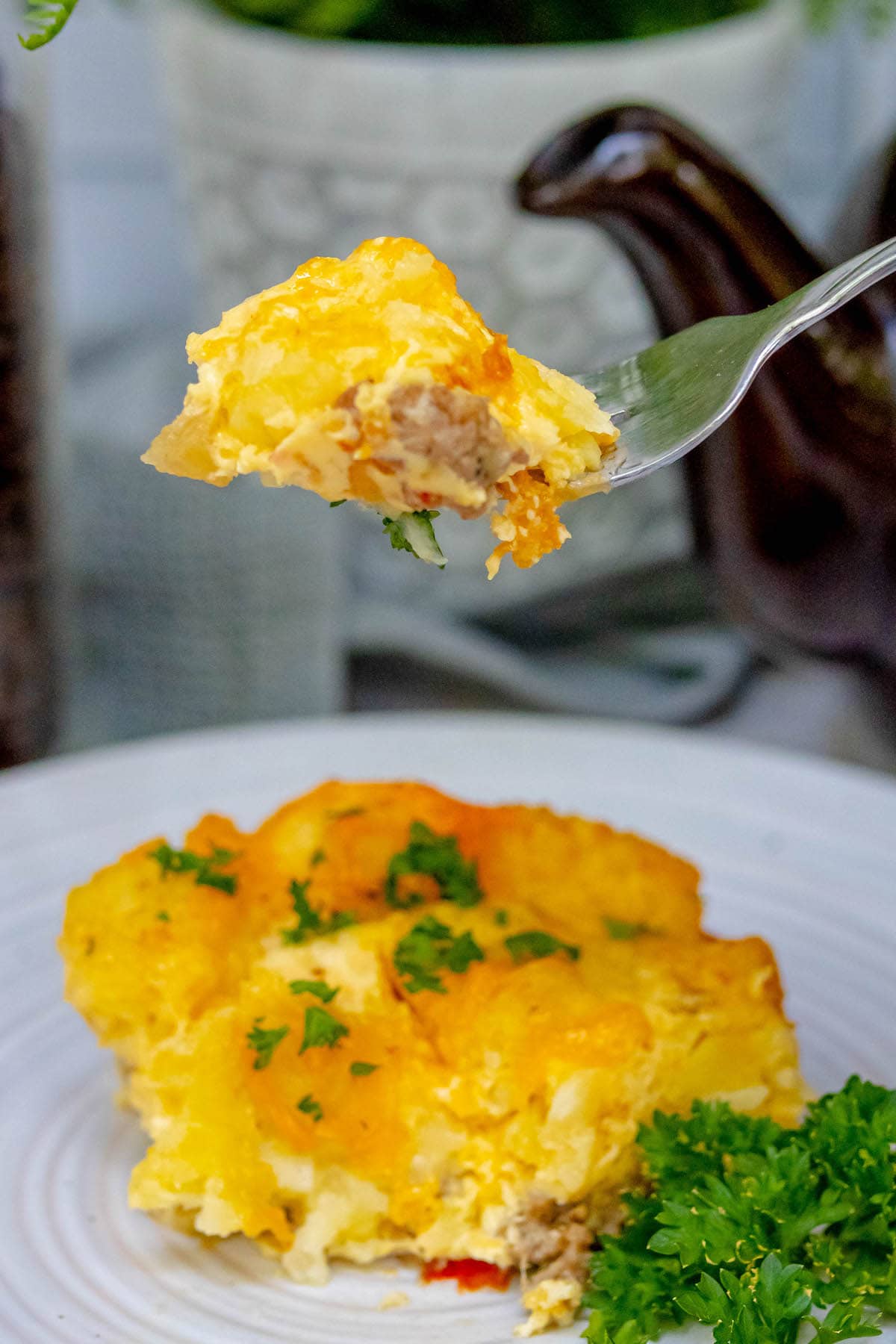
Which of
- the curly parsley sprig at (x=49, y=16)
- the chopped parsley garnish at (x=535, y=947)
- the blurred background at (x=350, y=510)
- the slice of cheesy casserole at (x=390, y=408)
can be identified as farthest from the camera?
the blurred background at (x=350, y=510)

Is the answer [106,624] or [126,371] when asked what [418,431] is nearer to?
[106,624]

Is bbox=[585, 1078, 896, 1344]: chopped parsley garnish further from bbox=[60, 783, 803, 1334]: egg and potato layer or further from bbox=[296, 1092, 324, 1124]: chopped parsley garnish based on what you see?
bbox=[296, 1092, 324, 1124]: chopped parsley garnish

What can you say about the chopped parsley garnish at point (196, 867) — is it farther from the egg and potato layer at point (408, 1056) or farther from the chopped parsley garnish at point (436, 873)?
the chopped parsley garnish at point (436, 873)

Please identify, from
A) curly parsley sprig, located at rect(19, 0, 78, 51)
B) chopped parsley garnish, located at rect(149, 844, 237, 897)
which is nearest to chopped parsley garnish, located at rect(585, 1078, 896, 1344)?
chopped parsley garnish, located at rect(149, 844, 237, 897)

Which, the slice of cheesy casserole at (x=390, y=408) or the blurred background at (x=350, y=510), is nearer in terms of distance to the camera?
the slice of cheesy casserole at (x=390, y=408)

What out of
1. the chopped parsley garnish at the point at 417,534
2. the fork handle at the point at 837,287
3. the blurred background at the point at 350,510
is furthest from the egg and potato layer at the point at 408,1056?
the blurred background at the point at 350,510

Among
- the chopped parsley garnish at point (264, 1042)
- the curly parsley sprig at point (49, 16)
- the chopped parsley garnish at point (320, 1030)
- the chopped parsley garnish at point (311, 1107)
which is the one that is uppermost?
the curly parsley sprig at point (49, 16)

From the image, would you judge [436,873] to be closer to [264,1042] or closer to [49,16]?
[264,1042]
